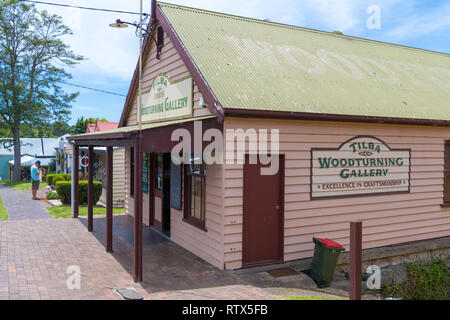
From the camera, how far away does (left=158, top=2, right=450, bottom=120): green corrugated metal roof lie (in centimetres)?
831

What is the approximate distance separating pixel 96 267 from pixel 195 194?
2.58 metres

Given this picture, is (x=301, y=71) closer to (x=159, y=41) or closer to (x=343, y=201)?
(x=343, y=201)

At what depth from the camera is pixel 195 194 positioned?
29.8 feet

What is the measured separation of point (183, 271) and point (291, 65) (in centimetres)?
541

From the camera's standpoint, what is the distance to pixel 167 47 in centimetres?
1014

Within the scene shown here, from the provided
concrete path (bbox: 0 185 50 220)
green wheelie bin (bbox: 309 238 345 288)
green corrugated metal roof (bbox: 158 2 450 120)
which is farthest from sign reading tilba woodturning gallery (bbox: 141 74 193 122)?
concrete path (bbox: 0 185 50 220)

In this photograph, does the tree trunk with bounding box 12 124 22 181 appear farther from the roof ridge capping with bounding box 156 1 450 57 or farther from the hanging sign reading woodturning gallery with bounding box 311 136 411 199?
the hanging sign reading woodturning gallery with bounding box 311 136 411 199

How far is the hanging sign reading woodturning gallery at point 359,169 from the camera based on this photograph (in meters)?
8.55

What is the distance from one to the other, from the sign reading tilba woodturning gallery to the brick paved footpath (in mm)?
3160

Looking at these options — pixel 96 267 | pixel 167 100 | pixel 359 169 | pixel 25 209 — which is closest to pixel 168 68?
pixel 167 100

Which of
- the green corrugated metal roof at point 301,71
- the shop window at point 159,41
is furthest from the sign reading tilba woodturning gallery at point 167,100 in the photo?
the green corrugated metal roof at point 301,71
